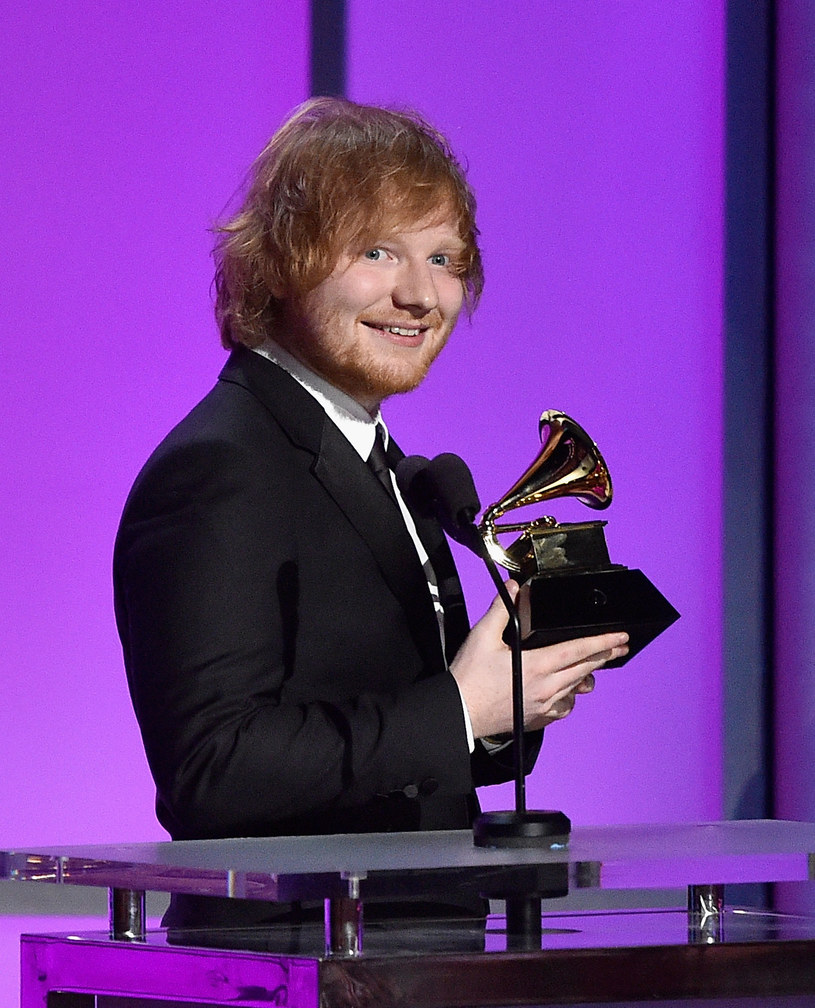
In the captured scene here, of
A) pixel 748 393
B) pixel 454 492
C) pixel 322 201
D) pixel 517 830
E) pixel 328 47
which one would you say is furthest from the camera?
pixel 748 393

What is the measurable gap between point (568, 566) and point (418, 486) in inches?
13.1

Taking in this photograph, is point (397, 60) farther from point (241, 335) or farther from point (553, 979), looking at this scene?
point (553, 979)

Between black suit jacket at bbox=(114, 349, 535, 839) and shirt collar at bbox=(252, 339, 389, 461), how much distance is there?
6 centimetres

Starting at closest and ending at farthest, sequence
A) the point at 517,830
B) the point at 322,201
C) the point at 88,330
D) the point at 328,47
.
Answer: the point at 517,830 < the point at 322,201 < the point at 88,330 < the point at 328,47

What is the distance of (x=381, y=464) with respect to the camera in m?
2.05

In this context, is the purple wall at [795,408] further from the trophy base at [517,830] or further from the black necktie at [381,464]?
the trophy base at [517,830]

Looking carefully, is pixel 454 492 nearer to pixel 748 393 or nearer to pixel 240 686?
pixel 240 686

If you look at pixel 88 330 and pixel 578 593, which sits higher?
pixel 88 330

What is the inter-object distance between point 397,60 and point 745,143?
0.84 m

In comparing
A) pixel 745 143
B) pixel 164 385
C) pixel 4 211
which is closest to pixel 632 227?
pixel 745 143

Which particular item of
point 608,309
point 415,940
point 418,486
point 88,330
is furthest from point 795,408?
point 415,940

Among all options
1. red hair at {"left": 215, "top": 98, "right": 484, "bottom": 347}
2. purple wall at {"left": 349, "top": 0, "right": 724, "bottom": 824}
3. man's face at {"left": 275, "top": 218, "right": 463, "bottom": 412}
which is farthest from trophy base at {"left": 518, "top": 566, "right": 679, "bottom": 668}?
purple wall at {"left": 349, "top": 0, "right": 724, "bottom": 824}

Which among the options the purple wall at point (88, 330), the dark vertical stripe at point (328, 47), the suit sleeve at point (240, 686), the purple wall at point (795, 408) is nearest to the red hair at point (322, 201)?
the suit sleeve at point (240, 686)

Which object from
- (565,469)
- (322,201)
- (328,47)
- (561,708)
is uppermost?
(328,47)
